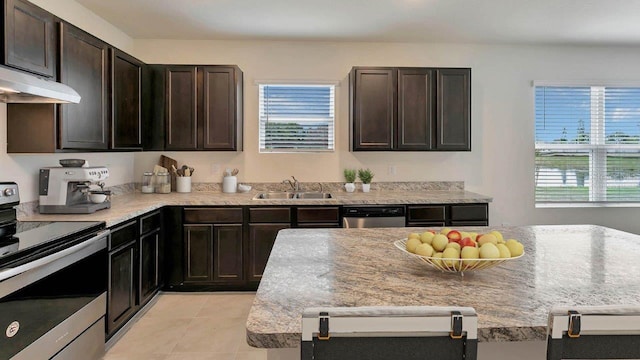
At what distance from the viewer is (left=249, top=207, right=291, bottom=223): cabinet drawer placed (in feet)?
12.3

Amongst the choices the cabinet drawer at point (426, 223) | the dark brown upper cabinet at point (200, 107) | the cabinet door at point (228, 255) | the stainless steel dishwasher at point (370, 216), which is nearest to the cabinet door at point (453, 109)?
the cabinet drawer at point (426, 223)

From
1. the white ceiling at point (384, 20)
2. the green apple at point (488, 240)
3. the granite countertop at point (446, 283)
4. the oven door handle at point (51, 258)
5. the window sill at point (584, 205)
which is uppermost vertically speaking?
the white ceiling at point (384, 20)

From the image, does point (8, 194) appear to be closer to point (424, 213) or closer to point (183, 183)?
point (183, 183)

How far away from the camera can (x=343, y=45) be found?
446 cm

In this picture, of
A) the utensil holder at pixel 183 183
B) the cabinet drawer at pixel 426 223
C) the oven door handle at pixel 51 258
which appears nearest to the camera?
the oven door handle at pixel 51 258

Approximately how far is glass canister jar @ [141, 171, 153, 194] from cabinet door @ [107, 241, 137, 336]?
124 centimetres

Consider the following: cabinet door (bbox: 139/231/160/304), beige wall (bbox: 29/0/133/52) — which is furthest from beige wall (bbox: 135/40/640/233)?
cabinet door (bbox: 139/231/160/304)

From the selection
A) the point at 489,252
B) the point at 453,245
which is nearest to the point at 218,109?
the point at 453,245

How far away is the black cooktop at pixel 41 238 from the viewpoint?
1.78 m

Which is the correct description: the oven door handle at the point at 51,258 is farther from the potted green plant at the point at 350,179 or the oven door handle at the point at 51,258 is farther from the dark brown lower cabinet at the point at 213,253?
the potted green plant at the point at 350,179

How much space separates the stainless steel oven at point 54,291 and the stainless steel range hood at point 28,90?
2.47ft

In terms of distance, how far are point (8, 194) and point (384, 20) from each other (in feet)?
10.6

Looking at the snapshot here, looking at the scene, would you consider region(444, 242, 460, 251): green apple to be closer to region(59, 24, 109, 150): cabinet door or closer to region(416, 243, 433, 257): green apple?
region(416, 243, 433, 257): green apple

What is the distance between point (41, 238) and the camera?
203 centimetres
